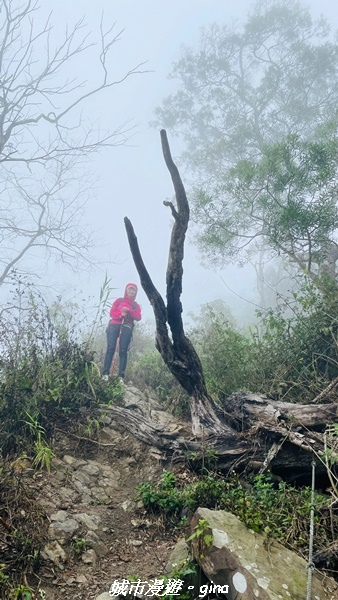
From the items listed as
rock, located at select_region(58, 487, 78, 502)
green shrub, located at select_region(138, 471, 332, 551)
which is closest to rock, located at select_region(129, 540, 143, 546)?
green shrub, located at select_region(138, 471, 332, 551)

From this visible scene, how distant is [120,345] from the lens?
8328 millimetres

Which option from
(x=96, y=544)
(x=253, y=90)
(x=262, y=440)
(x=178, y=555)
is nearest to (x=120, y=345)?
(x=262, y=440)

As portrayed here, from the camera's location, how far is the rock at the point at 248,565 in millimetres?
2768

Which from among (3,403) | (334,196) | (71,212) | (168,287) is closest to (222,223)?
(334,196)

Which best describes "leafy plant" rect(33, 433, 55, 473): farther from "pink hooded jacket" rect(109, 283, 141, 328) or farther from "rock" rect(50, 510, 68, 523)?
"pink hooded jacket" rect(109, 283, 141, 328)

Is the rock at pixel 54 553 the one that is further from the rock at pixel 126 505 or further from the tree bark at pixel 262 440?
the tree bark at pixel 262 440

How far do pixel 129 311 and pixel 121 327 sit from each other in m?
0.37

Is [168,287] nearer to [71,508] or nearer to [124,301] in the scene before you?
[71,508]

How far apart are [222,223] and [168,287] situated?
3987 millimetres

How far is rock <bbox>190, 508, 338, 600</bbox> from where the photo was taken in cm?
277

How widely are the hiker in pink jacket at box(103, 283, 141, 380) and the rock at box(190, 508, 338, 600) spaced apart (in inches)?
195

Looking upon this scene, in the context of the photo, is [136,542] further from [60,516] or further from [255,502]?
[255,502]

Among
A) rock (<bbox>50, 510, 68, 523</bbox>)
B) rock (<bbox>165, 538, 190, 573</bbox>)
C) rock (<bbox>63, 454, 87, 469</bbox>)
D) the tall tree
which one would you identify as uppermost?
the tall tree

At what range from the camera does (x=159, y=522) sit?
168 inches
